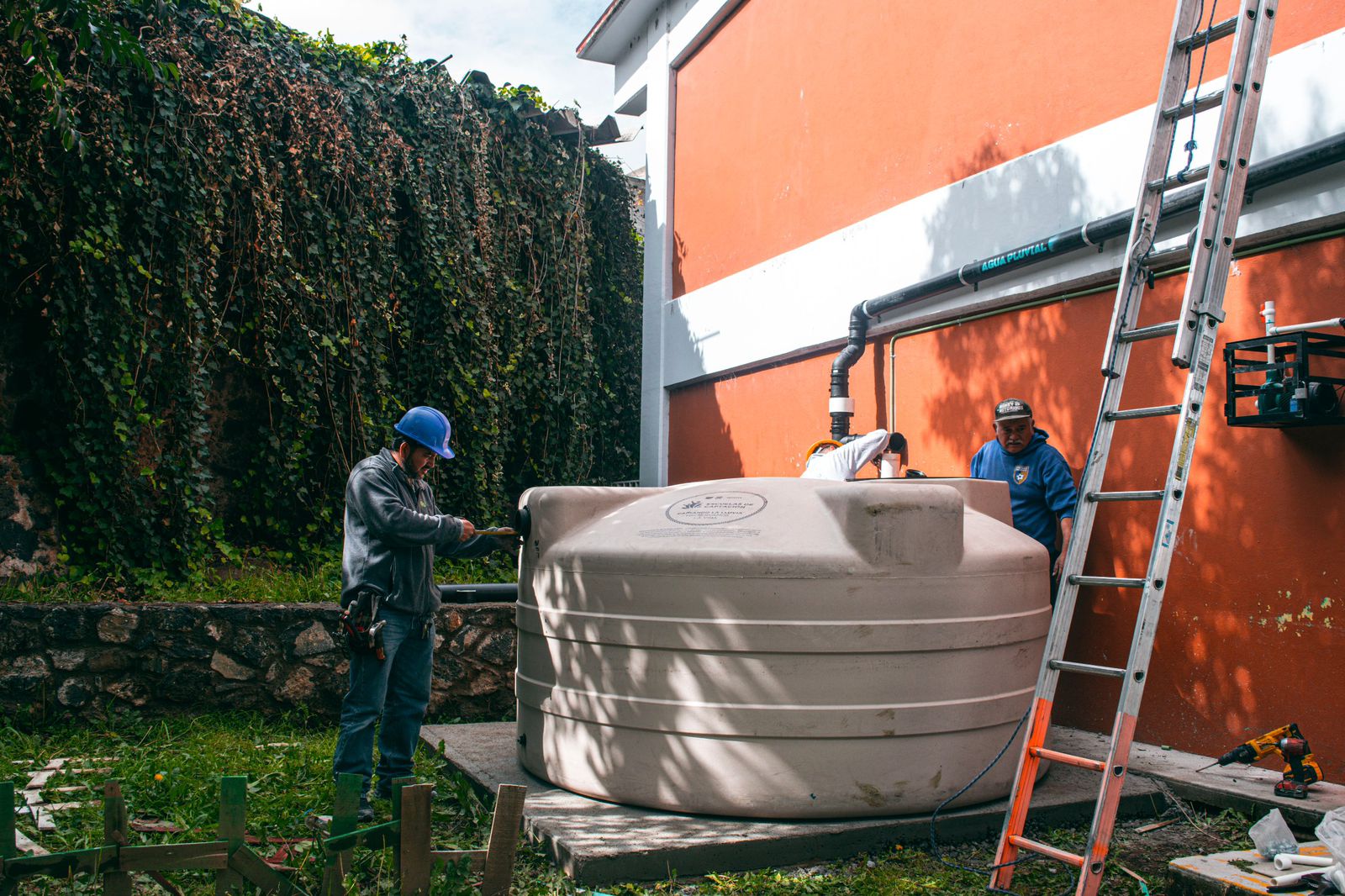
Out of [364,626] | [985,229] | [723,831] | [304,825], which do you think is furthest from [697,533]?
[985,229]

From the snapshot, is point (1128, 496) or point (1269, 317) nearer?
point (1128, 496)

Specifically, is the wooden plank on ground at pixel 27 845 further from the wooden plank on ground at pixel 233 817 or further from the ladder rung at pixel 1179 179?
the ladder rung at pixel 1179 179

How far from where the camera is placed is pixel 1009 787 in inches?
167

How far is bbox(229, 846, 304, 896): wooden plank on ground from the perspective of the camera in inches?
105

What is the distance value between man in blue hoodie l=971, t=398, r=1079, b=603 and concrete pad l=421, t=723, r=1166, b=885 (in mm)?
1258

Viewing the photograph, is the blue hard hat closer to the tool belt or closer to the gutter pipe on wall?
the tool belt

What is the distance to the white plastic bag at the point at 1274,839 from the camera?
3.23 metres

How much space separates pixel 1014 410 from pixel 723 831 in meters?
2.61

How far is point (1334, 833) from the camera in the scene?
3.19m

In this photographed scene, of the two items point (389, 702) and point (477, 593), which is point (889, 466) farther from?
point (389, 702)

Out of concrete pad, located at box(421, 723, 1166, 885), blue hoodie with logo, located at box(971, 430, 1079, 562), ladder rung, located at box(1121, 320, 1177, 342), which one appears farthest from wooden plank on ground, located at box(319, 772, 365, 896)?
blue hoodie with logo, located at box(971, 430, 1079, 562)

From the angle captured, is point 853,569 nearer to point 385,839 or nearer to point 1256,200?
point 385,839

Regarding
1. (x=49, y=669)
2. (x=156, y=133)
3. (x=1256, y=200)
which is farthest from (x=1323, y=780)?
(x=156, y=133)

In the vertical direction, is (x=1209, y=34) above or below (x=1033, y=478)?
above
